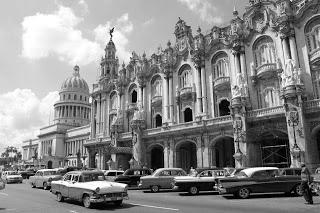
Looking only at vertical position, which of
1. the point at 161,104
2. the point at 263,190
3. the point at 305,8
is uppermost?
the point at 305,8

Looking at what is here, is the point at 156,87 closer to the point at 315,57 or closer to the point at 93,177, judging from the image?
the point at 315,57

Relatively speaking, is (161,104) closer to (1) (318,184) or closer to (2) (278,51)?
(2) (278,51)

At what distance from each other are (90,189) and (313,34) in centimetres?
2713

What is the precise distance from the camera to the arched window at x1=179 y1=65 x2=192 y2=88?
1549 inches

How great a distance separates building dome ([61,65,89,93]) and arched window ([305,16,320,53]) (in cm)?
9043

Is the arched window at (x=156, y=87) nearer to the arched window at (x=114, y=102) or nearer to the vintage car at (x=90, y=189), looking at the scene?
the arched window at (x=114, y=102)

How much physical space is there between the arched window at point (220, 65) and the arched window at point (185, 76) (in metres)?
3.79

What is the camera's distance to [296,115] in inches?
1021

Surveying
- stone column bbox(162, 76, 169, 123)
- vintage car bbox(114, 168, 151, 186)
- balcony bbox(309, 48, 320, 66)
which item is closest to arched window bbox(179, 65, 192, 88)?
stone column bbox(162, 76, 169, 123)

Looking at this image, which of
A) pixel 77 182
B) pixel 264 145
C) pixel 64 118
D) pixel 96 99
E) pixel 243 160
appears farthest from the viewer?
pixel 64 118

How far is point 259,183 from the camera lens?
15.6 m

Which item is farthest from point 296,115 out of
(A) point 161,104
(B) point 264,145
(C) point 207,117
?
(A) point 161,104

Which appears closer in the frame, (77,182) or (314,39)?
(77,182)

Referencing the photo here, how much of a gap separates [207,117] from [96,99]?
25.5 meters
